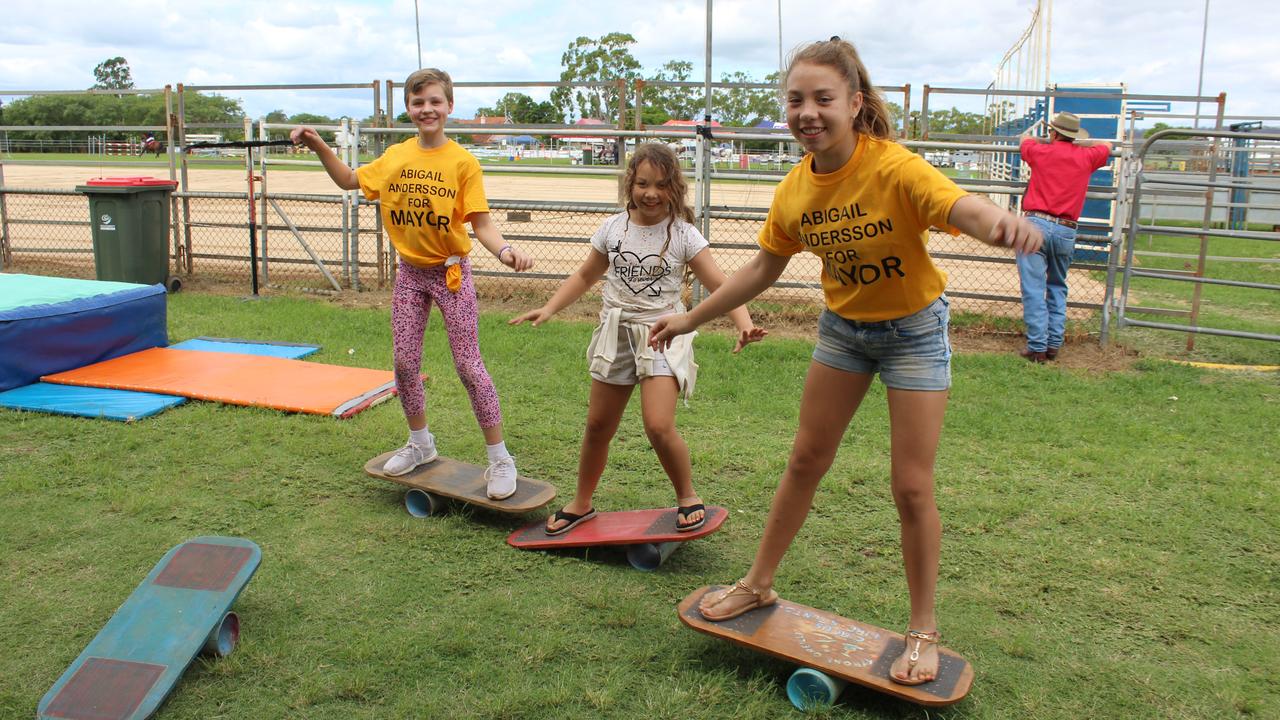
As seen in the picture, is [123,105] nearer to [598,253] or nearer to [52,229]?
[52,229]

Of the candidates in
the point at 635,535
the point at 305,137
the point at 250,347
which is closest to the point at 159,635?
the point at 635,535

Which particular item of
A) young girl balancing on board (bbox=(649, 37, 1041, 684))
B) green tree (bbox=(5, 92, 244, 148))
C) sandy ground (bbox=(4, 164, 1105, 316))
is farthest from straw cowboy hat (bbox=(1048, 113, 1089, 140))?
green tree (bbox=(5, 92, 244, 148))

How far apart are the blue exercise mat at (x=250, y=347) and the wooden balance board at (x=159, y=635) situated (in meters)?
4.23

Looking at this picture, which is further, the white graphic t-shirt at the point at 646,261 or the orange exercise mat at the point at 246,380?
the orange exercise mat at the point at 246,380

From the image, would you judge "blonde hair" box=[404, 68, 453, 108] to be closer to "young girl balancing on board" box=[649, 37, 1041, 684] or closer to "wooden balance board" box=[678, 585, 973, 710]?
"young girl balancing on board" box=[649, 37, 1041, 684]

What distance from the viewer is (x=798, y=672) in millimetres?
3062

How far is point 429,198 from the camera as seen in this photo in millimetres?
4426

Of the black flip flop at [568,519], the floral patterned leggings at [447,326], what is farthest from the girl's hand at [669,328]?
the floral patterned leggings at [447,326]

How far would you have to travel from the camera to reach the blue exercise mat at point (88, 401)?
586cm

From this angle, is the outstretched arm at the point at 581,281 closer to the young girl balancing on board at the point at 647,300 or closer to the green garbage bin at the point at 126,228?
the young girl balancing on board at the point at 647,300

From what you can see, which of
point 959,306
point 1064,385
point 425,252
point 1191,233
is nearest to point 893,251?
point 425,252

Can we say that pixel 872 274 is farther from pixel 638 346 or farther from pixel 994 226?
pixel 638 346

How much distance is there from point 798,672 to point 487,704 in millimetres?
1027

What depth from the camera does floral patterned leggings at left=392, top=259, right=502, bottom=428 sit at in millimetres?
4555
